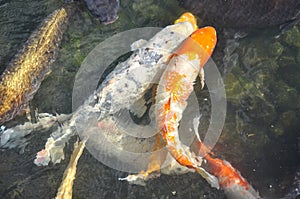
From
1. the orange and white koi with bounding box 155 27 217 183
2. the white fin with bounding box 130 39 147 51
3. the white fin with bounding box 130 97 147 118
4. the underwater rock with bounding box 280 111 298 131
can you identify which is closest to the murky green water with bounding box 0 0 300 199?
the underwater rock with bounding box 280 111 298 131

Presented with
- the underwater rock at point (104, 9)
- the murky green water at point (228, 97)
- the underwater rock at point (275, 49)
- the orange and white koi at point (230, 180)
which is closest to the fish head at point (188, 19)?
the murky green water at point (228, 97)

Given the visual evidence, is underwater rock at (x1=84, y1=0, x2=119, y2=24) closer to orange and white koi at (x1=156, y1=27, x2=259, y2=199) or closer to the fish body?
orange and white koi at (x1=156, y1=27, x2=259, y2=199)

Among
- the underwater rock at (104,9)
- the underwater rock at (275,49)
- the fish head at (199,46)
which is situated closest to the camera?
the fish head at (199,46)

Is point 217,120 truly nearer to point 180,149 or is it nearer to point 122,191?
point 180,149

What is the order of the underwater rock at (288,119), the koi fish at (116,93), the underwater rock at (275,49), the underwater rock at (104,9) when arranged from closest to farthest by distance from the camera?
1. the koi fish at (116,93)
2. the underwater rock at (288,119)
3. the underwater rock at (104,9)
4. the underwater rock at (275,49)

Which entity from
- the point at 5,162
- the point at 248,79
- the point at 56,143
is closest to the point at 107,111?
the point at 56,143

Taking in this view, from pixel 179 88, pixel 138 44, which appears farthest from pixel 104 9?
pixel 179 88

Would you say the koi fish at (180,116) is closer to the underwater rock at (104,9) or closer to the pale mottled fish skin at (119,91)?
the pale mottled fish skin at (119,91)
